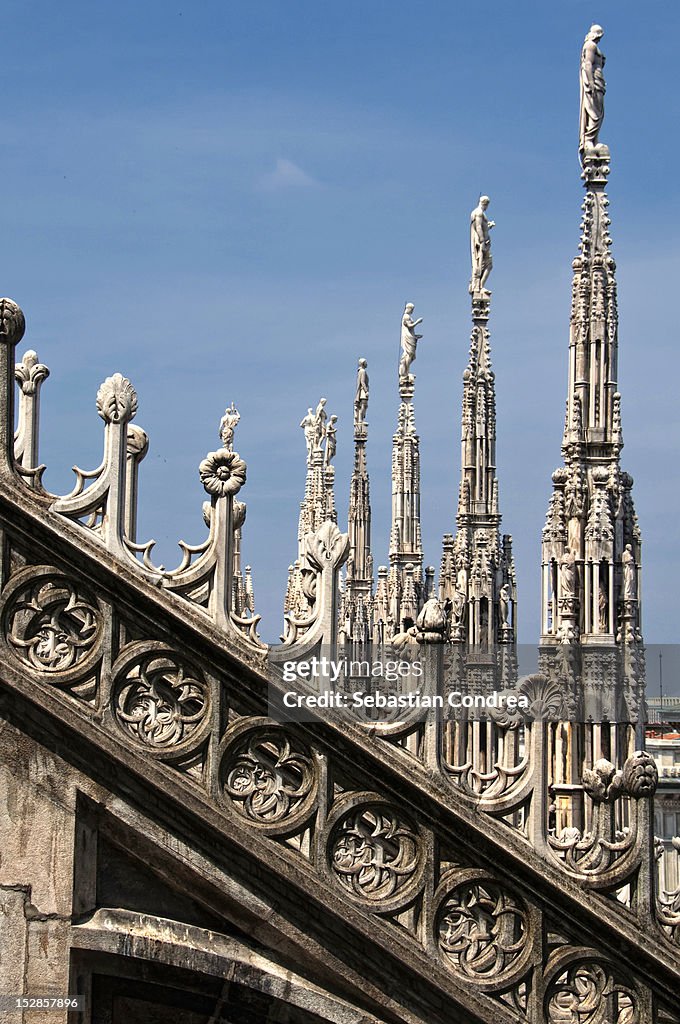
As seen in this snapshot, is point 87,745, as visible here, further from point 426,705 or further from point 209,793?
point 426,705

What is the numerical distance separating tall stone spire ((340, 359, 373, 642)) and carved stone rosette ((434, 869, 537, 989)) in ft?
131

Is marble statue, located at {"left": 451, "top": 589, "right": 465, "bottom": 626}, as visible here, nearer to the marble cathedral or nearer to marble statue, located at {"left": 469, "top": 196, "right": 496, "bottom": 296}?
marble statue, located at {"left": 469, "top": 196, "right": 496, "bottom": 296}

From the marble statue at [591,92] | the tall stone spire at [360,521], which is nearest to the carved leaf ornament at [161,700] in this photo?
the marble statue at [591,92]

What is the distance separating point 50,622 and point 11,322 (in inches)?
55.0

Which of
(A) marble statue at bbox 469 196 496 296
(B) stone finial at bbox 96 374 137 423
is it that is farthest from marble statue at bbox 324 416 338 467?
(B) stone finial at bbox 96 374 137 423

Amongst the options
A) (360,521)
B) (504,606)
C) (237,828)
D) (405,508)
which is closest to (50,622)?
Result: (237,828)

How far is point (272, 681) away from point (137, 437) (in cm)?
144

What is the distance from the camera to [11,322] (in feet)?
24.6

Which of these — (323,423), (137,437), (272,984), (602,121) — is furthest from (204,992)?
(323,423)

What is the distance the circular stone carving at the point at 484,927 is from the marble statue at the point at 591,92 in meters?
15.3

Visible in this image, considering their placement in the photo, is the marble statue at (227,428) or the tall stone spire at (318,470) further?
the tall stone spire at (318,470)

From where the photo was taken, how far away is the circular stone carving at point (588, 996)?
290 inches

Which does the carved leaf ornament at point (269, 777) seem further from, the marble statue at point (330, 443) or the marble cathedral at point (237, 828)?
the marble statue at point (330, 443)

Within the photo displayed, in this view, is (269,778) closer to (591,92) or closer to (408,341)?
(591,92)
